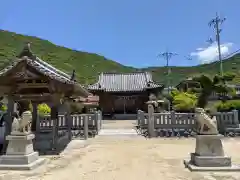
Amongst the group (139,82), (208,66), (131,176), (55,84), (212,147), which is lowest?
(131,176)

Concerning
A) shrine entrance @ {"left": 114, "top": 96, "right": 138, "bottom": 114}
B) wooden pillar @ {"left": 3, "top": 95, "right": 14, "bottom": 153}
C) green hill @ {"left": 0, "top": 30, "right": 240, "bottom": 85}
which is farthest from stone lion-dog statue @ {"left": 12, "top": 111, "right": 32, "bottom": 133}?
green hill @ {"left": 0, "top": 30, "right": 240, "bottom": 85}

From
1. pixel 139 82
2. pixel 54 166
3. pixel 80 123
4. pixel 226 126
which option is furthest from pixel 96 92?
pixel 54 166

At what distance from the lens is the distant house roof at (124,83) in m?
31.8

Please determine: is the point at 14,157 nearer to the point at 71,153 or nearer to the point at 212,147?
the point at 71,153

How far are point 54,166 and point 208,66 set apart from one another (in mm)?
104541

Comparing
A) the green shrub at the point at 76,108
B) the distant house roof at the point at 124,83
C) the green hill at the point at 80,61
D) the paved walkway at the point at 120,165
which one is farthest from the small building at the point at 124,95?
the green hill at the point at 80,61

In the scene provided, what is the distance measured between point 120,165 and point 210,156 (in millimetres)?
2728

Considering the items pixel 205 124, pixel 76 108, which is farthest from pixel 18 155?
pixel 76 108

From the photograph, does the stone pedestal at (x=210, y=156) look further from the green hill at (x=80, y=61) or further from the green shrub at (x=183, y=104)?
the green hill at (x=80, y=61)

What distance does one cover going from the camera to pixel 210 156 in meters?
7.51

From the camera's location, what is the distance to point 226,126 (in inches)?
613

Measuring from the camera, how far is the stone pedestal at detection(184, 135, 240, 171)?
24.2 ft

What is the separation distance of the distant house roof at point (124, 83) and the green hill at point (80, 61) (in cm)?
5576

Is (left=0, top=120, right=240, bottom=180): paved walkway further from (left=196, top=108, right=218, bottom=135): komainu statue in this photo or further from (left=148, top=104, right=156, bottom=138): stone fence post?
(left=148, top=104, right=156, bottom=138): stone fence post
